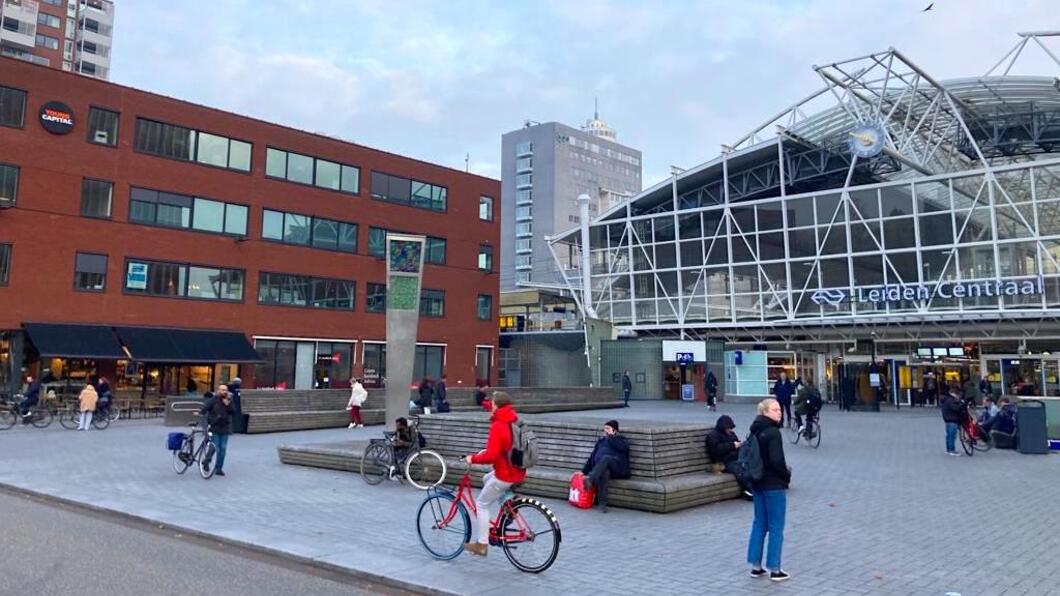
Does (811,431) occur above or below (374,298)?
below

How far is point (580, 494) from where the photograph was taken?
33.7ft

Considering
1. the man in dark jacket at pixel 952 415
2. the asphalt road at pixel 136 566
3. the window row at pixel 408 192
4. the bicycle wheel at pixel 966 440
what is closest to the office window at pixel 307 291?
the window row at pixel 408 192

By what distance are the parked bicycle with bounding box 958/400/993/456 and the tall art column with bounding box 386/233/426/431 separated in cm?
1262

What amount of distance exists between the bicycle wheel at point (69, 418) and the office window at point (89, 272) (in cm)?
855

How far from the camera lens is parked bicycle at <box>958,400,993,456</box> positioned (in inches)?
679

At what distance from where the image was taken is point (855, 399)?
3316 centimetres

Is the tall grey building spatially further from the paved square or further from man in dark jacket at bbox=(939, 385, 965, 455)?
the paved square

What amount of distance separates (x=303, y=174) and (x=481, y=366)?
15710mm

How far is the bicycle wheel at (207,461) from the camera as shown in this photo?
13219 mm

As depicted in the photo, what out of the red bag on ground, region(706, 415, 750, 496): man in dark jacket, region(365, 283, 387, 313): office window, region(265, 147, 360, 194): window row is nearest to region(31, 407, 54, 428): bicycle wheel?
region(265, 147, 360, 194): window row

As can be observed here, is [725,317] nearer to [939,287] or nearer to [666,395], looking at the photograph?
[666,395]

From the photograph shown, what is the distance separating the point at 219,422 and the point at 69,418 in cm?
1502

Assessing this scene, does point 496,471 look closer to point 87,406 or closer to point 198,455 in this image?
point 198,455

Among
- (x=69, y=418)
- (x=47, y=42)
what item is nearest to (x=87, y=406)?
(x=69, y=418)
